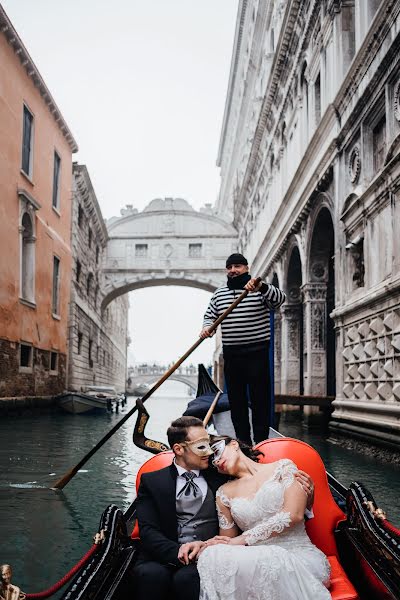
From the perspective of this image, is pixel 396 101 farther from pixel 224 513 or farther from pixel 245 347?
pixel 224 513

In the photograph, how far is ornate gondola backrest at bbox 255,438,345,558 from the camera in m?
2.04

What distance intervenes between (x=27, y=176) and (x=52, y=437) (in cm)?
607

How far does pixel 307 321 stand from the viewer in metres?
10.4

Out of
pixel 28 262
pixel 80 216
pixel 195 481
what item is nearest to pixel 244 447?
pixel 195 481

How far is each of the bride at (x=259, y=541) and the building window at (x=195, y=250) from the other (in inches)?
853

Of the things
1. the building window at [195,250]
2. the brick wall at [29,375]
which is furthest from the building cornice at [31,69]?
the building window at [195,250]

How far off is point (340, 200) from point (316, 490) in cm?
636

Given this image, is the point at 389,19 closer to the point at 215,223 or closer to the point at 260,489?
the point at 260,489

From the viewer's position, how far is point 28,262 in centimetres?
1244

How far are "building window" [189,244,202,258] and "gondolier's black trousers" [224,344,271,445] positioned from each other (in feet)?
66.1

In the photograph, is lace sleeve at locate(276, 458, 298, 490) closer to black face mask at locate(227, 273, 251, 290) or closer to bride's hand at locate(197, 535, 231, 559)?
bride's hand at locate(197, 535, 231, 559)

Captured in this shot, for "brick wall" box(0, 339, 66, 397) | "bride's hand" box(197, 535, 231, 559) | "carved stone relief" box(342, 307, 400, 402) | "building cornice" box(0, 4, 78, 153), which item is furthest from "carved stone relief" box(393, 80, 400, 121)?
"brick wall" box(0, 339, 66, 397)

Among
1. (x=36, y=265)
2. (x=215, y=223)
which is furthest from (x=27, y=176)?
(x=215, y=223)

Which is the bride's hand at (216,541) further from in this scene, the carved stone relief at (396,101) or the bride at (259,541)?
the carved stone relief at (396,101)
